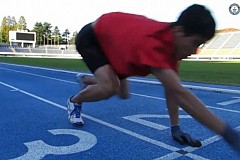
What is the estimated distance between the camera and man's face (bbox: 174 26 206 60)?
8.30 feet

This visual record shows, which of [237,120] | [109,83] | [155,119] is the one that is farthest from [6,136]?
[237,120]

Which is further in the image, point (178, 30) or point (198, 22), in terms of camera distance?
point (178, 30)

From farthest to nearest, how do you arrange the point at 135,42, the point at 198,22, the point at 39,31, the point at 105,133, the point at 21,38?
the point at 39,31 < the point at 21,38 < the point at 105,133 < the point at 135,42 < the point at 198,22

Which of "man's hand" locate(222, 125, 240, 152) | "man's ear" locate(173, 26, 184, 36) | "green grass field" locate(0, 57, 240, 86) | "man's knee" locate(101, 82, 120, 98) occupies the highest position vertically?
"man's ear" locate(173, 26, 184, 36)

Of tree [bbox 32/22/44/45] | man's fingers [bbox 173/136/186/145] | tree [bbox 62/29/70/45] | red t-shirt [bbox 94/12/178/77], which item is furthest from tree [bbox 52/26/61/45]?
red t-shirt [bbox 94/12/178/77]

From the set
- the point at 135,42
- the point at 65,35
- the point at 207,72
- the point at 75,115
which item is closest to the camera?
the point at 135,42

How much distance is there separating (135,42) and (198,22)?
0.52m

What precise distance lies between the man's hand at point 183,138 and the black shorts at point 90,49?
4.21 feet

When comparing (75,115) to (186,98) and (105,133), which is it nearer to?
(105,133)

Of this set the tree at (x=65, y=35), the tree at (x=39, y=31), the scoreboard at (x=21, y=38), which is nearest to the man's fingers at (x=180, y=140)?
the scoreboard at (x=21, y=38)

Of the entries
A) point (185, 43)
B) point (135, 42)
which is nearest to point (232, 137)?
point (185, 43)

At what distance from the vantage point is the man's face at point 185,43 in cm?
253

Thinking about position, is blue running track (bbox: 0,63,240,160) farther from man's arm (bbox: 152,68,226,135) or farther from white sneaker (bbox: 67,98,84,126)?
man's arm (bbox: 152,68,226,135)

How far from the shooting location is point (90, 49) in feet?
12.3
